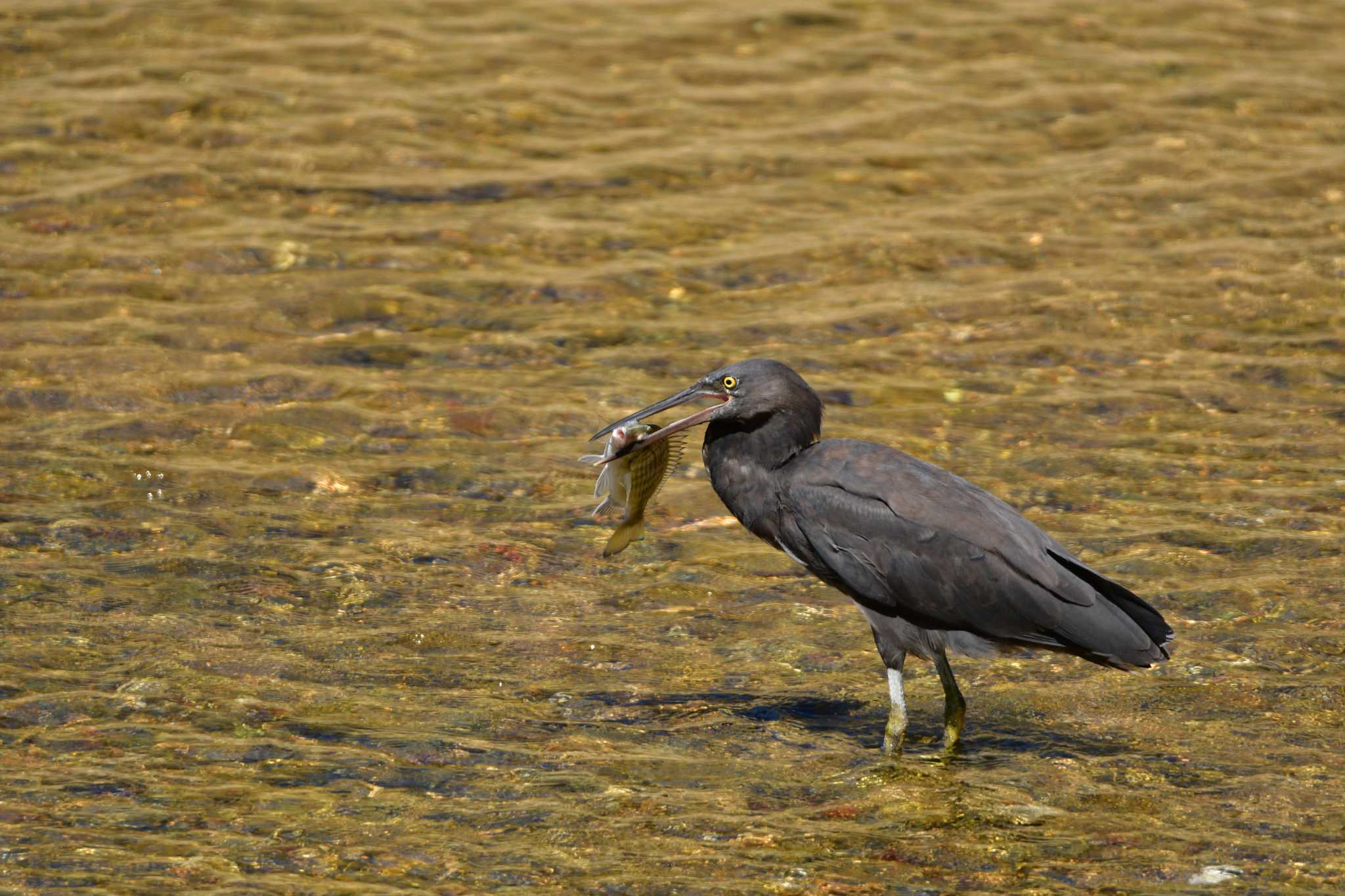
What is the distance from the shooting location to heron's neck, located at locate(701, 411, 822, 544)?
713 centimetres

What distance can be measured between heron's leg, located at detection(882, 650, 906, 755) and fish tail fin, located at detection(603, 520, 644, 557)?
1244 mm

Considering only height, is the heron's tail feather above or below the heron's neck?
below

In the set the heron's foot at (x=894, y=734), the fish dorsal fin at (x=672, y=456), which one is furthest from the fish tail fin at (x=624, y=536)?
the heron's foot at (x=894, y=734)

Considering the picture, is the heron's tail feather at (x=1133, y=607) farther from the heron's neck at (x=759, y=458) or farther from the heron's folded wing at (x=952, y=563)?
the heron's neck at (x=759, y=458)

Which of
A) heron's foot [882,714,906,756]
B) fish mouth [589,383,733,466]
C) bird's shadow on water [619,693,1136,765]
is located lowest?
bird's shadow on water [619,693,1136,765]

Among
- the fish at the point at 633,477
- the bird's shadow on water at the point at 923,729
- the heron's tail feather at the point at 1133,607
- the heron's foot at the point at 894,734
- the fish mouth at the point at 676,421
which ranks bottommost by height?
the bird's shadow on water at the point at 923,729

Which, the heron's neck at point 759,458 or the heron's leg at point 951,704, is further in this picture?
the heron's neck at point 759,458

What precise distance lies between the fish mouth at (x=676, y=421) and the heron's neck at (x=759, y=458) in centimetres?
12

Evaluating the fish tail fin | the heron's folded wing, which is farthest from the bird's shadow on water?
the fish tail fin

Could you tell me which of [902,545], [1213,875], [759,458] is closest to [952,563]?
[902,545]

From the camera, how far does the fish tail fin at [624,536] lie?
7418mm

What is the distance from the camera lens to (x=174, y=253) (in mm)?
11852

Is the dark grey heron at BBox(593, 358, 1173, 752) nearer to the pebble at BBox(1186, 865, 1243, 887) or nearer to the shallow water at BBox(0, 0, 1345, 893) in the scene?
the shallow water at BBox(0, 0, 1345, 893)

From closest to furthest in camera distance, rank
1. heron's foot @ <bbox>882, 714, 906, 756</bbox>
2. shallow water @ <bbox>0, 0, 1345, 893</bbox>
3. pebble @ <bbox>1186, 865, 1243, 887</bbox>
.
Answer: pebble @ <bbox>1186, 865, 1243, 887</bbox>, shallow water @ <bbox>0, 0, 1345, 893</bbox>, heron's foot @ <bbox>882, 714, 906, 756</bbox>
